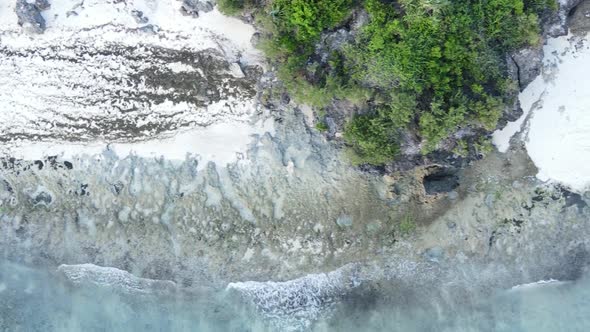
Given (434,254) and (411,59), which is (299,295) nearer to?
(434,254)

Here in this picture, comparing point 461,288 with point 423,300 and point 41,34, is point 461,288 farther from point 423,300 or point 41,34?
point 41,34

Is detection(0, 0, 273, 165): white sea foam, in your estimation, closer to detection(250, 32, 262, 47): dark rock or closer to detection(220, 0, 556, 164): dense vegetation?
detection(250, 32, 262, 47): dark rock

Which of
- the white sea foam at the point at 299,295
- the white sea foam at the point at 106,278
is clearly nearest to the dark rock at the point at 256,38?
the white sea foam at the point at 299,295

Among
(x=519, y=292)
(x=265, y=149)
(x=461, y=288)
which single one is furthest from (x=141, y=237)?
(x=519, y=292)

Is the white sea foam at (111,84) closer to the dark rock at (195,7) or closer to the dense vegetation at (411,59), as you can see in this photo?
the dark rock at (195,7)

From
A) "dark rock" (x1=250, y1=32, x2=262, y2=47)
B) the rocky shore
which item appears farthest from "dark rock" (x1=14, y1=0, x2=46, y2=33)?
"dark rock" (x1=250, y1=32, x2=262, y2=47)

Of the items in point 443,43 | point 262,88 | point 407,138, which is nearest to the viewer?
point 443,43


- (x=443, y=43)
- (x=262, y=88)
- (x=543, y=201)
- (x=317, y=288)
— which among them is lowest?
(x=317, y=288)
